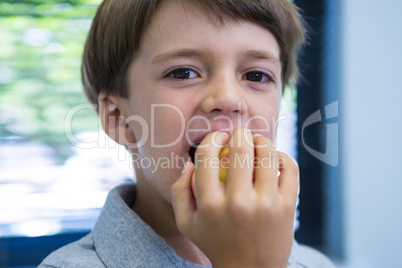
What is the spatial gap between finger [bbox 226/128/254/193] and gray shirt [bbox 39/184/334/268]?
26 cm

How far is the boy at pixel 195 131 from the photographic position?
0.49 meters

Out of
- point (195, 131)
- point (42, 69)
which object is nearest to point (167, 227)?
point (195, 131)

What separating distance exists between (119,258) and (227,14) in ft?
1.57

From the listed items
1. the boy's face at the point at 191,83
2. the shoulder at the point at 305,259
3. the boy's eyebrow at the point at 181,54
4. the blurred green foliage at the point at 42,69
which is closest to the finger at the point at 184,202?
the boy's face at the point at 191,83

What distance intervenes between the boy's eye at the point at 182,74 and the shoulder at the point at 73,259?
36 centimetres

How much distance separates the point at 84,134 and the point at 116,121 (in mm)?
738

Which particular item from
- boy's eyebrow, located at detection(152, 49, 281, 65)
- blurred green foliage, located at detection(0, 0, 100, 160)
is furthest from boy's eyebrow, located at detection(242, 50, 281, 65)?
blurred green foliage, located at detection(0, 0, 100, 160)

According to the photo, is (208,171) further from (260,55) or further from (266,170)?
(260,55)

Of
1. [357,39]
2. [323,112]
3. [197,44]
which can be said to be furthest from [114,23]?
[323,112]

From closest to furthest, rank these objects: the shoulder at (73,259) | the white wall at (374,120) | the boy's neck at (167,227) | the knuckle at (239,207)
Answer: the knuckle at (239,207) < the shoulder at (73,259) < the boy's neck at (167,227) < the white wall at (374,120)

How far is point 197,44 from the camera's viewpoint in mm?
666

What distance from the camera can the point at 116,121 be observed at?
83cm

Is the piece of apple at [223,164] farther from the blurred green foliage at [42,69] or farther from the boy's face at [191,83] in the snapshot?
the blurred green foliage at [42,69]

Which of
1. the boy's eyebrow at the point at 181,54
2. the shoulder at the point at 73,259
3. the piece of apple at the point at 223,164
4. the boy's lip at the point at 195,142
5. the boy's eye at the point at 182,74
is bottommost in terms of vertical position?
the shoulder at the point at 73,259
